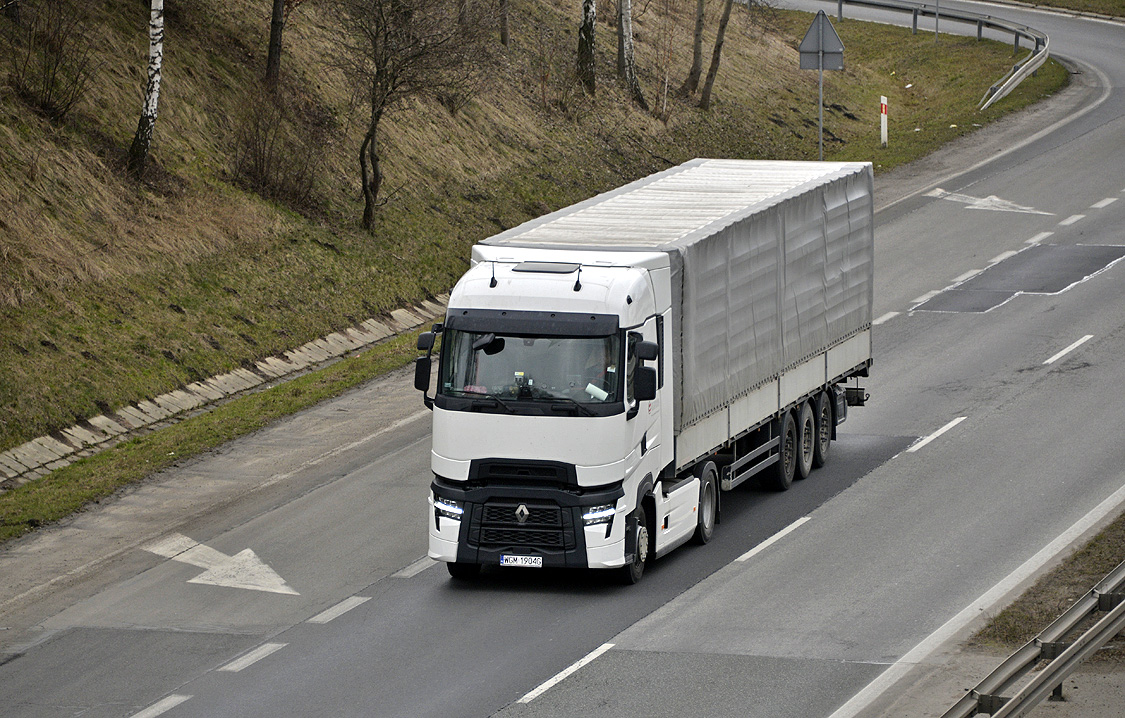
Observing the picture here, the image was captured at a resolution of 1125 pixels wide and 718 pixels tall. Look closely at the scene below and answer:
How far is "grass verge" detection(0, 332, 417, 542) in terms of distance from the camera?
760 inches

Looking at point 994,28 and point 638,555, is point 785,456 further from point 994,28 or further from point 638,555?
point 994,28

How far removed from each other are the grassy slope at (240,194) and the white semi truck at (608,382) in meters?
7.98

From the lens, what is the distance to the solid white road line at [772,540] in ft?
55.3

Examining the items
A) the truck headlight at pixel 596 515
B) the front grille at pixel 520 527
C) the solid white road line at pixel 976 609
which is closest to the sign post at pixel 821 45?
the solid white road line at pixel 976 609

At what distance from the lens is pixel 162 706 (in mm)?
13117

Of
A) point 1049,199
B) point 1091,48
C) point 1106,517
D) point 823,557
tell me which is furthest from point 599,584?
point 1091,48

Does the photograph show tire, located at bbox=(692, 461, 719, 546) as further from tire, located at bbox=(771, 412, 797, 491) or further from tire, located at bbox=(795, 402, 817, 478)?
tire, located at bbox=(795, 402, 817, 478)

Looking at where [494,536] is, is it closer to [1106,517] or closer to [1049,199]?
[1106,517]

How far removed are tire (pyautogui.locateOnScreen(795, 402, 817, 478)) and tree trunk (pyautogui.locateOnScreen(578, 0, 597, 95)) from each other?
20340mm

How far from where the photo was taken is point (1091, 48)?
52.7m

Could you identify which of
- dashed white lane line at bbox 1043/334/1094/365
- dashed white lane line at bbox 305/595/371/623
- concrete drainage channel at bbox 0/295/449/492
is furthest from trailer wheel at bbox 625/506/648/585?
dashed white lane line at bbox 1043/334/1094/365

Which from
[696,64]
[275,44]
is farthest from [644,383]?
[696,64]

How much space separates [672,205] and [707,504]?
3.84m

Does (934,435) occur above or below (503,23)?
below
